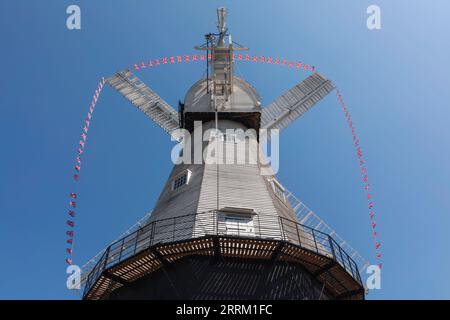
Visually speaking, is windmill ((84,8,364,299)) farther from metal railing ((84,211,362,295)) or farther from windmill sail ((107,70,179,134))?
windmill sail ((107,70,179,134))

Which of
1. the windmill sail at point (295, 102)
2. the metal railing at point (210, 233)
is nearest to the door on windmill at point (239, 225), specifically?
the metal railing at point (210, 233)

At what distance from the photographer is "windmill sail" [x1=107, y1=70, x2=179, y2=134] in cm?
3303

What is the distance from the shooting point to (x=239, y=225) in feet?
65.2

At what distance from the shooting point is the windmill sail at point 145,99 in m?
33.0

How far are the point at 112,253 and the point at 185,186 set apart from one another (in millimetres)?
4771

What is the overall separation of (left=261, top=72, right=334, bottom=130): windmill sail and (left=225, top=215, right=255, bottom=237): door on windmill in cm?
1288

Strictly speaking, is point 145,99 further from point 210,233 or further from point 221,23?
point 210,233

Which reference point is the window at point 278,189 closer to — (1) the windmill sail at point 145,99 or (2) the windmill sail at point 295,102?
(2) the windmill sail at point 295,102

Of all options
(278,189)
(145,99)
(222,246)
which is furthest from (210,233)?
(145,99)

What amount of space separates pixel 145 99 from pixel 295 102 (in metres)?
9.36

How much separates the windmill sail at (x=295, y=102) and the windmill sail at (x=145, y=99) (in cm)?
565

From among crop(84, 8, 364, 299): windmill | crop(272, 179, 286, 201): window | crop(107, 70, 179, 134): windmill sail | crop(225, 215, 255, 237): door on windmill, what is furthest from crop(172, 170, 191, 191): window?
crop(107, 70, 179, 134): windmill sail
